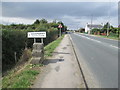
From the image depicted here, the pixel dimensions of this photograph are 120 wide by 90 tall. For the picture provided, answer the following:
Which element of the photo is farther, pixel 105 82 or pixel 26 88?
pixel 105 82

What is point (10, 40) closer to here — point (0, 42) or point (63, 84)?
point (0, 42)

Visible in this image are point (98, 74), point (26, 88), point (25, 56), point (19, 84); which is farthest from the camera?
point (25, 56)

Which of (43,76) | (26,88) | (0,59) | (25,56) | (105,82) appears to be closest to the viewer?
(26,88)

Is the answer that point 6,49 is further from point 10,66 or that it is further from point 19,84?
point 19,84

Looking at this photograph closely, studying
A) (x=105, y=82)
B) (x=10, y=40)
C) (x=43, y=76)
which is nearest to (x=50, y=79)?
(x=43, y=76)

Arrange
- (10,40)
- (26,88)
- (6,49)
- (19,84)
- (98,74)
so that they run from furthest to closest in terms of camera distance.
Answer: (10,40)
(6,49)
(98,74)
(19,84)
(26,88)

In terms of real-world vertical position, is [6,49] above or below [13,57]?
above

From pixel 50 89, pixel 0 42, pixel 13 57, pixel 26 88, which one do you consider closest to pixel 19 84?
pixel 26 88

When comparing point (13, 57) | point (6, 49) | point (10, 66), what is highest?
point (6, 49)

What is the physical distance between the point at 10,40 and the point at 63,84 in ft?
16.7

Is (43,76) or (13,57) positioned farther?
(13,57)

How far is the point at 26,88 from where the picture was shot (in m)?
3.25

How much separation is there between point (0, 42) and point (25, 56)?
2.05m

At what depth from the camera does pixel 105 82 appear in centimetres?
396
